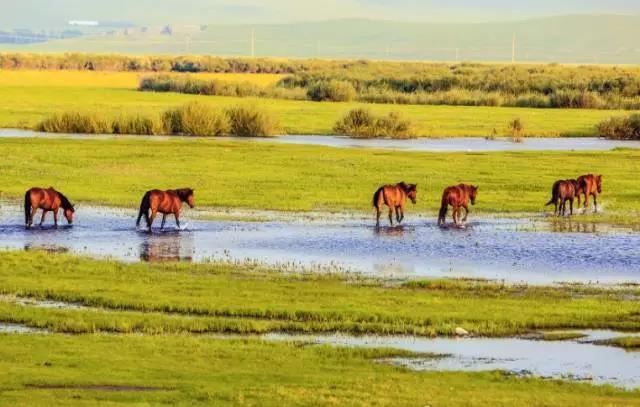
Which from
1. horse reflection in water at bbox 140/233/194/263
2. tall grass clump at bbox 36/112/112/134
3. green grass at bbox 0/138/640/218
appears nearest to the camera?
horse reflection in water at bbox 140/233/194/263

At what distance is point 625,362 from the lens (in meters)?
16.5

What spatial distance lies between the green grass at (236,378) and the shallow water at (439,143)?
34692mm

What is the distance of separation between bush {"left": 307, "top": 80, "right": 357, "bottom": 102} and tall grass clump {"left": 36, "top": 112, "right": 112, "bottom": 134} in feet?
111

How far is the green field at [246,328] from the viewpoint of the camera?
14.3 metres

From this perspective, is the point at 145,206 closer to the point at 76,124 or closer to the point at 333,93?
the point at 76,124

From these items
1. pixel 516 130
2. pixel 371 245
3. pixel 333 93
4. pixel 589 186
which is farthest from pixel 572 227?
pixel 333 93

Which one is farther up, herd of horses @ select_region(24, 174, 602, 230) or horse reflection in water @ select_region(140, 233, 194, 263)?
herd of horses @ select_region(24, 174, 602, 230)

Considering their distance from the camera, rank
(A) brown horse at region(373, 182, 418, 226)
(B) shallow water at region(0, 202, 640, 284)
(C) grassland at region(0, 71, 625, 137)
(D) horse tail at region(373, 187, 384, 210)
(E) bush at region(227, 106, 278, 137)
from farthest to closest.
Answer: (C) grassland at region(0, 71, 625, 137), (E) bush at region(227, 106, 278, 137), (A) brown horse at region(373, 182, 418, 226), (D) horse tail at region(373, 187, 384, 210), (B) shallow water at region(0, 202, 640, 284)

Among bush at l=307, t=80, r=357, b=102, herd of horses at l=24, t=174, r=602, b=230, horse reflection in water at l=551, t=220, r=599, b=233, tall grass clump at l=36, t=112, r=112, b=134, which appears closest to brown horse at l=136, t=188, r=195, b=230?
herd of horses at l=24, t=174, r=602, b=230

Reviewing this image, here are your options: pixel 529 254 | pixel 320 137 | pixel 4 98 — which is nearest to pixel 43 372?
pixel 529 254

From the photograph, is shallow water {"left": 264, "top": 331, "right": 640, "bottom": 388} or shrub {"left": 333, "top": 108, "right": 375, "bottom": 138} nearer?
shallow water {"left": 264, "top": 331, "right": 640, "bottom": 388}

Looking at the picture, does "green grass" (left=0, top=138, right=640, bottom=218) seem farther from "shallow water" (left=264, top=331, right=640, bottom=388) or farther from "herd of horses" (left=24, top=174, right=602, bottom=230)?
"shallow water" (left=264, top=331, right=640, bottom=388)

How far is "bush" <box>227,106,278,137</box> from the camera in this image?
57562 mm

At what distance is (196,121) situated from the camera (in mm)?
56969
